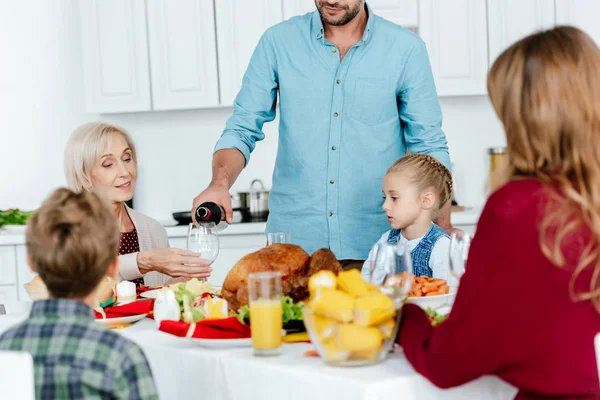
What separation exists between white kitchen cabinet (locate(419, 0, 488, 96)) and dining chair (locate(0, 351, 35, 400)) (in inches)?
124

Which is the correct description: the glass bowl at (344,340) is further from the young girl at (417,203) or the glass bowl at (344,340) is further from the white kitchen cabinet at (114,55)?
the white kitchen cabinet at (114,55)

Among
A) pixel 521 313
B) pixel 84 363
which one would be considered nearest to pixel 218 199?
pixel 84 363

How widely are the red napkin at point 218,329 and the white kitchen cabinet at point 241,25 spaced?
8.44ft

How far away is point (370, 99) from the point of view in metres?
2.69

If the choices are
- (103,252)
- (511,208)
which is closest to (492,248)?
(511,208)

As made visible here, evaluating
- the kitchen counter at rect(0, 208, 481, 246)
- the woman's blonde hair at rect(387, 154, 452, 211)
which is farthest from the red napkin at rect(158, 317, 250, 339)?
the kitchen counter at rect(0, 208, 481, 246)

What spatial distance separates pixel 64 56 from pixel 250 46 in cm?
110

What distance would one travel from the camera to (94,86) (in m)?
4.24

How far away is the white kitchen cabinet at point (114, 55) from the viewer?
164 inches

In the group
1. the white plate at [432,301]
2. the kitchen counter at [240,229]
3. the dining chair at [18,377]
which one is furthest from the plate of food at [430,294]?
the kitchen counter at [240,229]

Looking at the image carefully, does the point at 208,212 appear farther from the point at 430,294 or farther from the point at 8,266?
the point at 8,266

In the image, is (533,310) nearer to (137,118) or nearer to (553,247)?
(553,247)

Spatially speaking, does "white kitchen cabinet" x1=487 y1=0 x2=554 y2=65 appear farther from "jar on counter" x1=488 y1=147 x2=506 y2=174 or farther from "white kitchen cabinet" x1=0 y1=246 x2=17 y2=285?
"white kitchen cabinet" x1=0 y1=246 x2=17 y2=285

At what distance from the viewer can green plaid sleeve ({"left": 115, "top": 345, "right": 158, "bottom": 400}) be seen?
4.18 ft
